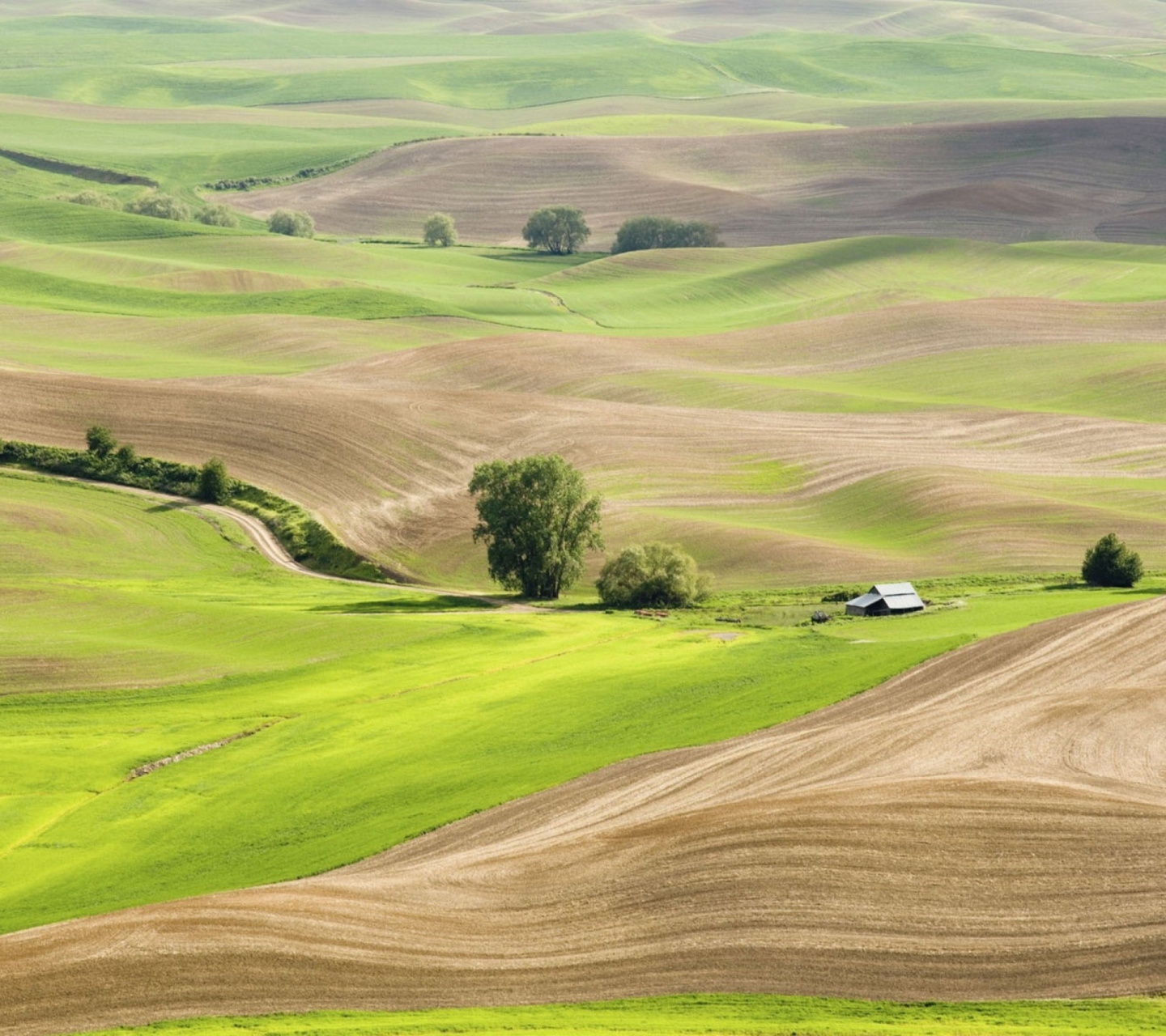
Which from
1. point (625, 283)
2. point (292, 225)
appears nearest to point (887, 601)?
point (625, 283)

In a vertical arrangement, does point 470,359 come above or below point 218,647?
above

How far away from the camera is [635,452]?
99.0 meters

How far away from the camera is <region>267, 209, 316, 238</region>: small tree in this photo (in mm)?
194375

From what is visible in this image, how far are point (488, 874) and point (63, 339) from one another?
9959cm

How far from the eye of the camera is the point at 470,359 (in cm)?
12262

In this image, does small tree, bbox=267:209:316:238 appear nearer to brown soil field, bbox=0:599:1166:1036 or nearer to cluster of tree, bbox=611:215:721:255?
cluster of tree, bbox=611:215:721:255

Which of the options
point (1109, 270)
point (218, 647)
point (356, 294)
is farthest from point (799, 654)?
point (1109, 270)

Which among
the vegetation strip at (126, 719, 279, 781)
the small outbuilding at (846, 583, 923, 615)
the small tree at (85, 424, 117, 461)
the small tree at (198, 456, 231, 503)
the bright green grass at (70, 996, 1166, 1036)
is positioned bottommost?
the bright green grass at (70, 996, 1166, 1036)

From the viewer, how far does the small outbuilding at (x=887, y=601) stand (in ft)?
225

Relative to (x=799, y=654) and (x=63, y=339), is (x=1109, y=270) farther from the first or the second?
(x=799, y=654)

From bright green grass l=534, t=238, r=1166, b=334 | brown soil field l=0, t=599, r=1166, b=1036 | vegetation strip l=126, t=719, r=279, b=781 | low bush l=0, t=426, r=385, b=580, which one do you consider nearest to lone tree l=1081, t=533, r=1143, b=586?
brown soil field l=0, t=599, r=1166, b=1036

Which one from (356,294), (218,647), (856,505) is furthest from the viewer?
(356,294)

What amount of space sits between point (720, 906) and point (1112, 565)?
132 ft

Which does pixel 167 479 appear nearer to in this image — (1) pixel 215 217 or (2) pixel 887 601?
(2) pixel 887 601
